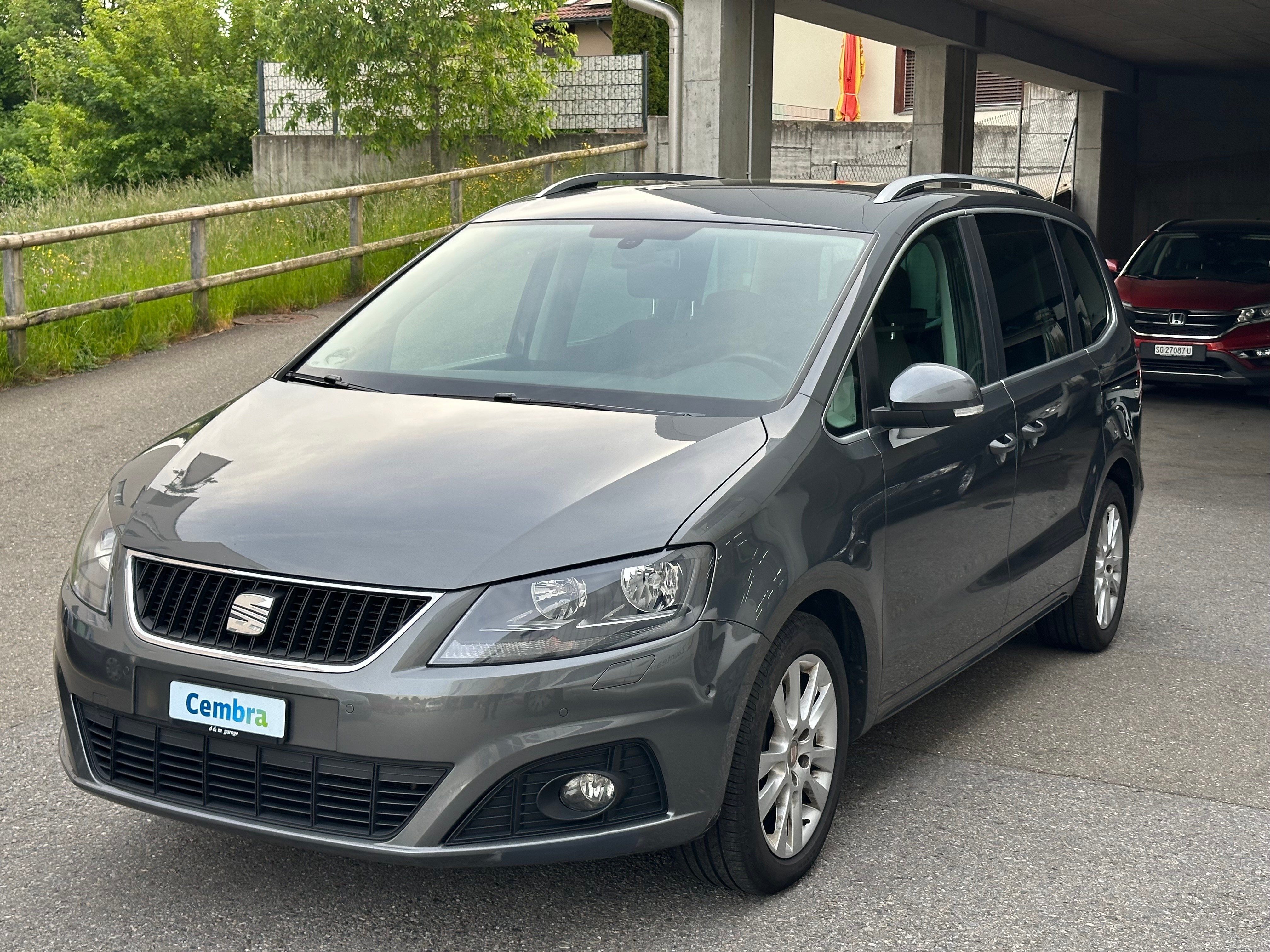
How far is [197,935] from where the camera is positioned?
3.56 metres

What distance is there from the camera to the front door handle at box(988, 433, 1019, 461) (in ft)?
15.9

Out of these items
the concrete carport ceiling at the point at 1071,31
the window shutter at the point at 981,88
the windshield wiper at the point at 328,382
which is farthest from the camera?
the window shutter at the point at 981,88

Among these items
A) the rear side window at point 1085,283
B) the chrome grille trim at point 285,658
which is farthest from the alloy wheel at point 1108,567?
the chrome grille trim at point 285,658

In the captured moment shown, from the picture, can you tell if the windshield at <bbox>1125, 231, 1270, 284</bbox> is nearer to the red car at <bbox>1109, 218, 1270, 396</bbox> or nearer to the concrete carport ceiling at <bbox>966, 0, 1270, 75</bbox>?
the red car at <bbox>1109, 218, 1270, 396</bbox>

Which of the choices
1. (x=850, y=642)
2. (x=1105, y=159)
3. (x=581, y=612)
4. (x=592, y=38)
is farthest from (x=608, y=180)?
(x=592, y=38)

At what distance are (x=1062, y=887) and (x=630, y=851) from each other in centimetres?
128

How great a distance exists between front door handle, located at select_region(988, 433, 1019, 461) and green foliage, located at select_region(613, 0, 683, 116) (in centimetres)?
2179

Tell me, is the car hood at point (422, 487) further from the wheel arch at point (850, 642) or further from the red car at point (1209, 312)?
the red car at point (1209, 312)

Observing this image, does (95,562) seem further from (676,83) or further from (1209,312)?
(676,83)

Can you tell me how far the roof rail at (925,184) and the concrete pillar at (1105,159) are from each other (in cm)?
2535

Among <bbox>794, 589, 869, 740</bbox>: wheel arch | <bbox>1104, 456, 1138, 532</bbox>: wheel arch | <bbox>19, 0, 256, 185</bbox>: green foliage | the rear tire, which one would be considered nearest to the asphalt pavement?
the rear tire

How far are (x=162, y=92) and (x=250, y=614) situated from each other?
115 feet

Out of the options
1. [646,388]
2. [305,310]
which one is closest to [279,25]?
[305,310]

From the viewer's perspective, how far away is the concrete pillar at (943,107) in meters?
22.7
